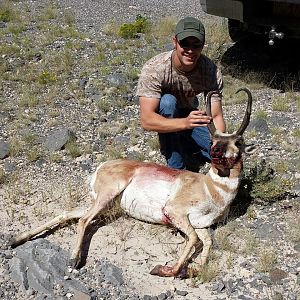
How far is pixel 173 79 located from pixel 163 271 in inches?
81.3

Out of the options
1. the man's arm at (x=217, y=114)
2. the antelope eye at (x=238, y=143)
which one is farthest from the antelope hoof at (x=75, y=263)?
the man's arm at (x=217, y=114)

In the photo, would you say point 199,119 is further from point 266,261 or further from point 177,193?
point 266,261

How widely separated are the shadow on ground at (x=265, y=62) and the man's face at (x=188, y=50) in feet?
9.15

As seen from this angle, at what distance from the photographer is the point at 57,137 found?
22.6ft

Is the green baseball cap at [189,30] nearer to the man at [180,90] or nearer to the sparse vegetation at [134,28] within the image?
the man at [180,90]

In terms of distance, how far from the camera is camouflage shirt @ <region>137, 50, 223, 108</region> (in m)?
5.81

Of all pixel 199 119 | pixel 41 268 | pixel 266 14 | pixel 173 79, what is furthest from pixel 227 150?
pixel 266 14

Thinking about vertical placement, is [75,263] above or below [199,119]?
below

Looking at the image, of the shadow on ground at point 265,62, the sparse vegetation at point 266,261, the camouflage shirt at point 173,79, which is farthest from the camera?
the shadow on ground at point 265,62

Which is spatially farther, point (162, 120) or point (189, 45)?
point (162, 120)

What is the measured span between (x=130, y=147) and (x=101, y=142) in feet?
1.20

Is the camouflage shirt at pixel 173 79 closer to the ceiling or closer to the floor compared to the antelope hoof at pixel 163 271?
closer to the ceiling

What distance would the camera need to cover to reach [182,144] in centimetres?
647

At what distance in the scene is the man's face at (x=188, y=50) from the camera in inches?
214
